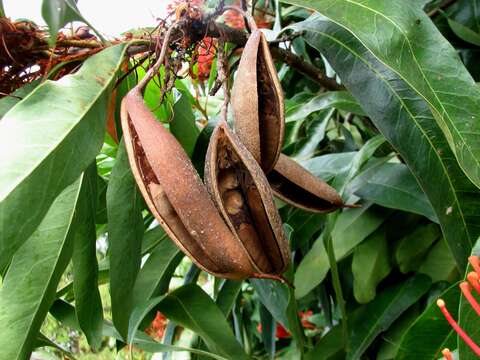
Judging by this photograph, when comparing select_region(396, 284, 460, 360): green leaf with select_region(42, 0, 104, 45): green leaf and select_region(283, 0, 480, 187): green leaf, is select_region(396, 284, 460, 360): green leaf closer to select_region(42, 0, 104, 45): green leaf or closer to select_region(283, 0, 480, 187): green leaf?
select_region(283, 0, 480, 187): green leaf

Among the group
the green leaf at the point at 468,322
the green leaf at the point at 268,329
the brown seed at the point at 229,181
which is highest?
the brown seed at the point at 229,181

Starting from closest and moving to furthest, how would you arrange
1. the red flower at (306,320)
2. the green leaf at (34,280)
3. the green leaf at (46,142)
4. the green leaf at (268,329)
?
the green leaf at (46,142) → the green leaf at (34,280) → the green leaf at (268,329) → the red flower at (306,320)

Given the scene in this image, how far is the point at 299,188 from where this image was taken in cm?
65

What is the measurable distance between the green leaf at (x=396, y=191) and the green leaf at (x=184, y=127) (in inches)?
11.2

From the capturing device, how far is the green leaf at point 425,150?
2.17 feet

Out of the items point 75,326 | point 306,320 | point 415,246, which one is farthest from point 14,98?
point 306,320

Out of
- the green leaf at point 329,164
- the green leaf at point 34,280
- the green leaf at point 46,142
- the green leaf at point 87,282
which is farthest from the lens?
the green leaf at point 329,164

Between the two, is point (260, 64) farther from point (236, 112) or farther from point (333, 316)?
point (333, 316)

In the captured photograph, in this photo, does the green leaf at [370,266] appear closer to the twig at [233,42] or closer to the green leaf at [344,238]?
the green leaf at [344,238]

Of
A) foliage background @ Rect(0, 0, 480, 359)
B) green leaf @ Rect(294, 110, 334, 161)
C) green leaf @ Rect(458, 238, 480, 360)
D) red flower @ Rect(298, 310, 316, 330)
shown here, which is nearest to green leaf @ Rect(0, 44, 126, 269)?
foliage background @ Rect(0, 0, 480, 359)

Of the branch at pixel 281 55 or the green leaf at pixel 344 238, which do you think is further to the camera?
the green leaf at pixel 344 238

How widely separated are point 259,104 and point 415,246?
491 millimetres

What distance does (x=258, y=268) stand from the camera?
520mm

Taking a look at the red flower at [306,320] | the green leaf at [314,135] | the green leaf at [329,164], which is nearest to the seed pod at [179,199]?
the green leaf at [329,164]
